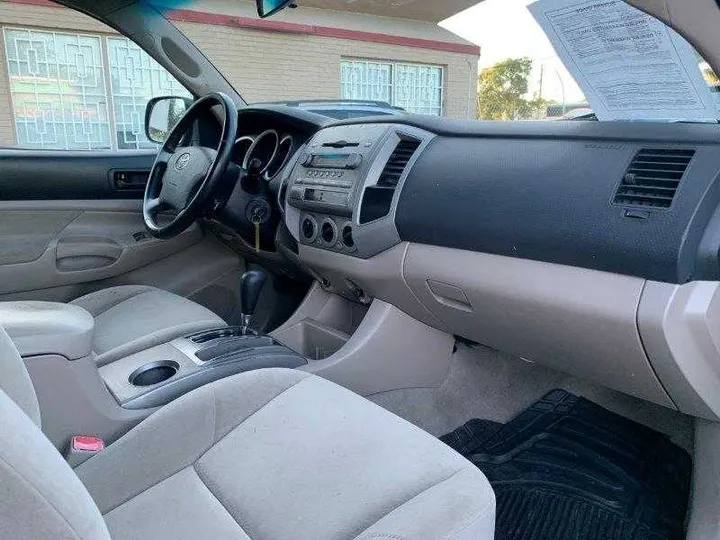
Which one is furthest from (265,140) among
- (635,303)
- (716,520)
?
(716,520)

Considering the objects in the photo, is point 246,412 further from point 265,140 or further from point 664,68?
point 265,140

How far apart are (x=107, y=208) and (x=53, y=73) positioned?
412 cm

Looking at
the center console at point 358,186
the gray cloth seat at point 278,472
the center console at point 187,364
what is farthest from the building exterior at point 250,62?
the gray cloth seat at point 278,472

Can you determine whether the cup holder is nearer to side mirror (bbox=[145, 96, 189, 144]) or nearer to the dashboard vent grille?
the dashboard vent grille

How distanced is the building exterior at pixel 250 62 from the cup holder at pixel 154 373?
1664 millimetres

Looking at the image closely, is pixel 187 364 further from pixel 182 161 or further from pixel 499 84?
pixel 499 84

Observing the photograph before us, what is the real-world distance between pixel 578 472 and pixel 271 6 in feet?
4.54

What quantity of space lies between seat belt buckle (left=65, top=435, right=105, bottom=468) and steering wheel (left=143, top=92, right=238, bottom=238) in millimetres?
803

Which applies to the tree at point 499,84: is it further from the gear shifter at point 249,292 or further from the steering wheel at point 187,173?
the gear shifter at point 249,292

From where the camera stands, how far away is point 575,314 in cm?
124

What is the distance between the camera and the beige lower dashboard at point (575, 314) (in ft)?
3.55

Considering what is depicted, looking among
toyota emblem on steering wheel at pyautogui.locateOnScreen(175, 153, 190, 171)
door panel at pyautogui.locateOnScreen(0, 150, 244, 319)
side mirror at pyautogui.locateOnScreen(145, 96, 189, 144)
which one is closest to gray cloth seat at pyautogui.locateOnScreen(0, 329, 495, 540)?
toyota emblem on steering wheel at pyautogui.locateOnScreen(175, 153, 190, 171)

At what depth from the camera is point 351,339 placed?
1.81m

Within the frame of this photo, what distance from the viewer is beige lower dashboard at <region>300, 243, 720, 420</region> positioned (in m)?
1.08
